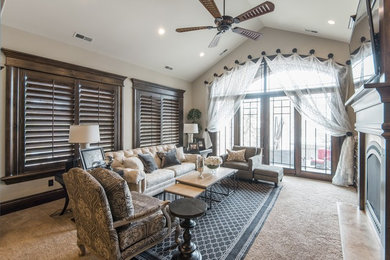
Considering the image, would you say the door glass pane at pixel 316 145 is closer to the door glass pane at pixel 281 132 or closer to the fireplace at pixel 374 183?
the door glass pane at pixel 281 132

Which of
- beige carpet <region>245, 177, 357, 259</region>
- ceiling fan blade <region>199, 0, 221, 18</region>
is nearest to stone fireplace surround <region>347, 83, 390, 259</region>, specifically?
beige carpet <region>245, 177, 357, 259</region>

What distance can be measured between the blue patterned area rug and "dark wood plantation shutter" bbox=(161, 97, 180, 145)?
8.07 ft

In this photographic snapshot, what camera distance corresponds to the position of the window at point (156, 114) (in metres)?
5.00

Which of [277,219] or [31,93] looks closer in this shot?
[277,219]

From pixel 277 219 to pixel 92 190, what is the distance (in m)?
2.62

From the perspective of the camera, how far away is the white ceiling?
308 centimetres

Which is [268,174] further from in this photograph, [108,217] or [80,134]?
[80,134]

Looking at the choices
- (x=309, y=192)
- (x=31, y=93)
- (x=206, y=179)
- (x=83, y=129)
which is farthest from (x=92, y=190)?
(x=309, y=192)

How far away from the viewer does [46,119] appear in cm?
340

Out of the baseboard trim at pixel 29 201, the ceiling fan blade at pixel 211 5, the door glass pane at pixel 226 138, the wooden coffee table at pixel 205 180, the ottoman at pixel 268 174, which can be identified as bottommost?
the baseboard trim at pixel 29 201

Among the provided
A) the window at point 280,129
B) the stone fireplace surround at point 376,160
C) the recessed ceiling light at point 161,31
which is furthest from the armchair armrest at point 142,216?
the window at point 280,129

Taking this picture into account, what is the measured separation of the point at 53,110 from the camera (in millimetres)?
3496

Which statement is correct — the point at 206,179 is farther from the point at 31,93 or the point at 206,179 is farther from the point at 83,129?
the point at 31,93

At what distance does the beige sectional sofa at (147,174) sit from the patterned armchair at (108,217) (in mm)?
1285
